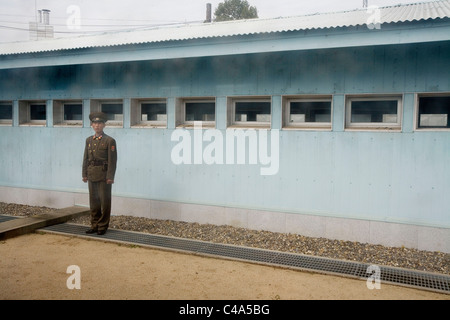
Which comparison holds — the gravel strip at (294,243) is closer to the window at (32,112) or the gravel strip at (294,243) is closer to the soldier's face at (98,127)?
the soldier's face at (98,127)

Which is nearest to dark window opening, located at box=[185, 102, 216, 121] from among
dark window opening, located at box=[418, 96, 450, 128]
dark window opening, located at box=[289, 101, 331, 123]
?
dark window opening, located at box=[289, 101, 331, 123]

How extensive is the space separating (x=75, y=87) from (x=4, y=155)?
2.72m

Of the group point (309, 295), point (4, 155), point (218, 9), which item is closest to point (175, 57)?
point (309, 295)

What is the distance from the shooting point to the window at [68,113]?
9102mm

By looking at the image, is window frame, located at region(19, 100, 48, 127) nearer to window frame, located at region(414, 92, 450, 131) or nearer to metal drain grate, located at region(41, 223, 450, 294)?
metal drain grate, located at region(41, 223, 450, 294)

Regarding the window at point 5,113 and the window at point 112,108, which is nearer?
the window at point 112,108

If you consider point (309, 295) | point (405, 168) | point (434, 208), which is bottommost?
point (309, 295)

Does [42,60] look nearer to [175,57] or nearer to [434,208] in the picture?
[175,57]

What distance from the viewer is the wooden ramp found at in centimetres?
672

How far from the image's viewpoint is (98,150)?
6.91m

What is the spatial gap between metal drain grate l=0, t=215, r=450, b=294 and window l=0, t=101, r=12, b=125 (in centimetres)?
408

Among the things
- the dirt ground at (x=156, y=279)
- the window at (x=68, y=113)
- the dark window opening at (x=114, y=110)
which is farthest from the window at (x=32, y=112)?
the dirt ground at (x=156, y=279)

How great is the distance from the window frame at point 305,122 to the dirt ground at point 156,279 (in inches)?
107

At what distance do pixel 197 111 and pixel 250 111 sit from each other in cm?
112
